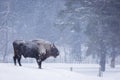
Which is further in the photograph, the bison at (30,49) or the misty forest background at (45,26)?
the misty forest background at (45,26)

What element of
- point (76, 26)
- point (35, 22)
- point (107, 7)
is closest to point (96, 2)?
point (107, 7)

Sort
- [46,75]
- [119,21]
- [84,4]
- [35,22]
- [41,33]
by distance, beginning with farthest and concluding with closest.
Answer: [35,22], [41,33], [84,4], [119,21], [46,75]

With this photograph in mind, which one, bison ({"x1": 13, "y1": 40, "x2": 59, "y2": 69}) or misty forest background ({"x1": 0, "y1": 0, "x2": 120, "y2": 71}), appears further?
misty forest background ({"x1": 0, "y1": 0, "x2": 120, "y2": 71})

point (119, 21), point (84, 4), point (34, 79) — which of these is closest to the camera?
point (34, 79)

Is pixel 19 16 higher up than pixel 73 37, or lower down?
higher up

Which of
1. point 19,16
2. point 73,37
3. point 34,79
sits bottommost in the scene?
point 73,37

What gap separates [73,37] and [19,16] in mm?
12423

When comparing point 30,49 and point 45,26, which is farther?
point 45,26

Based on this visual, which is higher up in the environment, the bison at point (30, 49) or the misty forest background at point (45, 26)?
the bison at point (30, 49)

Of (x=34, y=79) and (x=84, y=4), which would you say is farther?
(x=84, y=4)

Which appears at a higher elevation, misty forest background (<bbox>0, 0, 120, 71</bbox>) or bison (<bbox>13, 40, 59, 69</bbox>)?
bison (<bbox>13, 40, 59, 69</bbox>)

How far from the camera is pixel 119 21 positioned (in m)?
35.5

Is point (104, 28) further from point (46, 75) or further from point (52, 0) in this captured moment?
point (52, 0)

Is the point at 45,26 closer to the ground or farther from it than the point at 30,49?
closer to the ground
